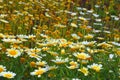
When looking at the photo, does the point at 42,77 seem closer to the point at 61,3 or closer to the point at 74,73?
the point at 74,73

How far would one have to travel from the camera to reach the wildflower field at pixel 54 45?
9.98 feet

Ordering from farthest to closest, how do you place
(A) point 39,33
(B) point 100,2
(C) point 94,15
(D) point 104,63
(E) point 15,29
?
(B) point 100,2 → (C) point 94,15 → (E) point 15,29 → (A) point 39,33 → (D) point 104,63

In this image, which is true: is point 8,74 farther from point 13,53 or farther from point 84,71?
point 84,71

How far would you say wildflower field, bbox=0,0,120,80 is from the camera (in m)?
3.04

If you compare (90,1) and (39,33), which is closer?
(39,33)

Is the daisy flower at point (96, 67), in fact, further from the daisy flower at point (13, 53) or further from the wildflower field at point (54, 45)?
the daisy flower at point (13, 53)

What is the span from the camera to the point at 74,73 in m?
3.08

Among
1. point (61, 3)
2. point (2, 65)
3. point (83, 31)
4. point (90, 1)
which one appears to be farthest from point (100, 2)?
point (2, 65)

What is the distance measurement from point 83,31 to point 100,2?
5.52ft

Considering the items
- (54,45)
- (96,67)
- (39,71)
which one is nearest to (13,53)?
(39,71)

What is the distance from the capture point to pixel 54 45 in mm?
3535

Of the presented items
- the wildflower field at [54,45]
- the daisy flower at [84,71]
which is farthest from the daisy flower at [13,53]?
the daisy flower at [84,71]

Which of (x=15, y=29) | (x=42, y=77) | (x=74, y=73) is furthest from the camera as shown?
(x=15, y=29)

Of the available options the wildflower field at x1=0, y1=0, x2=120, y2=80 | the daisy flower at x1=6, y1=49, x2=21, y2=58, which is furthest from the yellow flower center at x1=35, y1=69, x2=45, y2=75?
the daisy flower at x1=6, y1=49, x2=21, y2=58
